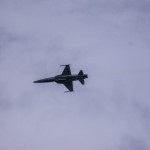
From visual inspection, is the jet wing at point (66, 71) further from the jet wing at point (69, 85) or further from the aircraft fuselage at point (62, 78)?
the jet wing at point (69, 85)

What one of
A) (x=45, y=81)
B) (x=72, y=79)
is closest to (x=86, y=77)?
(x=72, y=79)

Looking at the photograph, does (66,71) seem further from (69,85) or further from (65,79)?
(69,85)

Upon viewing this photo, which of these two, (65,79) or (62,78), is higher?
(62,78)

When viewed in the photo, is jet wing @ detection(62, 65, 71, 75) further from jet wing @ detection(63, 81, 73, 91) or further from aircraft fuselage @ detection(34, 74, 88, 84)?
jet wing @ detection(63, 81, 73, 91)

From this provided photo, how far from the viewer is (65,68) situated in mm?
145375

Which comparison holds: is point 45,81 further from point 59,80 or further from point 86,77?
point 86,77

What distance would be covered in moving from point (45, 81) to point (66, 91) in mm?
9486

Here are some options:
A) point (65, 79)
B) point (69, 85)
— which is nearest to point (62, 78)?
point (65, 79)

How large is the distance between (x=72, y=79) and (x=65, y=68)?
590 cm

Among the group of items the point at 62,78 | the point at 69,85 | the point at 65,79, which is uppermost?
the point at 62,78

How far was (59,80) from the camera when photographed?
14450 cm

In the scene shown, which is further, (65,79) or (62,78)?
(62,78)

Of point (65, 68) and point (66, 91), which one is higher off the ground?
point (65, 68)

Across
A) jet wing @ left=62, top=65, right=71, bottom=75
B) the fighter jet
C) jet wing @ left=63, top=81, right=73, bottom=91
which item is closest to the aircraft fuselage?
the fighter jet
